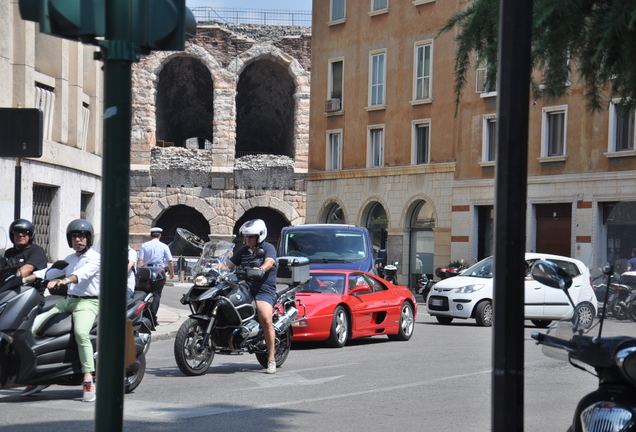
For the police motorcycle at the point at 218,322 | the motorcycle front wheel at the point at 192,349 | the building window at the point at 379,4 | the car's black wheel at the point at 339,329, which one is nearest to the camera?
the motorcycle front wheel at the point at 192,349

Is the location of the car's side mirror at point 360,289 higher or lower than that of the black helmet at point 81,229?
lower

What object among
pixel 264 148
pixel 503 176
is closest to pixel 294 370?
pixel 503 176

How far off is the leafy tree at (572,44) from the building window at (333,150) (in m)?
35.6

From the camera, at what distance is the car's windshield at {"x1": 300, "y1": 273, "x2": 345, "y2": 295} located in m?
15.1

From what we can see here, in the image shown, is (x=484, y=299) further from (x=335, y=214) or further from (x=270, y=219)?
(x=270, y=219)

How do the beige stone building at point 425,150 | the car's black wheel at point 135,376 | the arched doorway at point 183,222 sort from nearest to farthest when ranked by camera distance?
the car's black wheel at point 135,376 < the beige stone building at point 425,150 < the arched doorway at point 183,222

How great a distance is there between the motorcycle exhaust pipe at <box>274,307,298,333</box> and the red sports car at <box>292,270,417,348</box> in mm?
1771

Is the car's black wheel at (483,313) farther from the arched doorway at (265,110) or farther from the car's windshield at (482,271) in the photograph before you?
the arched doorway at (265,110)

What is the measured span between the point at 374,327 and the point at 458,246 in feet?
69.2

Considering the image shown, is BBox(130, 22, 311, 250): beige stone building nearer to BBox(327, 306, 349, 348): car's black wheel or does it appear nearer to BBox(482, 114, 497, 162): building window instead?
BBox(482, 114, 497, 162): building window

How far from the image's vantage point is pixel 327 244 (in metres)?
19.7

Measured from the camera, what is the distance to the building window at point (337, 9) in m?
41.9

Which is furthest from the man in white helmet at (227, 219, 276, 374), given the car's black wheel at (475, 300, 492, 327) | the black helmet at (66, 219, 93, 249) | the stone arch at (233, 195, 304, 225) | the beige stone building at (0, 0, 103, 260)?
the stone arch at (233, 195, 304, 225)

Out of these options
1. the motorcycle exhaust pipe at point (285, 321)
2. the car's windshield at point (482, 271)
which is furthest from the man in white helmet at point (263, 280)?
the car's windshield at point (482, 271)
